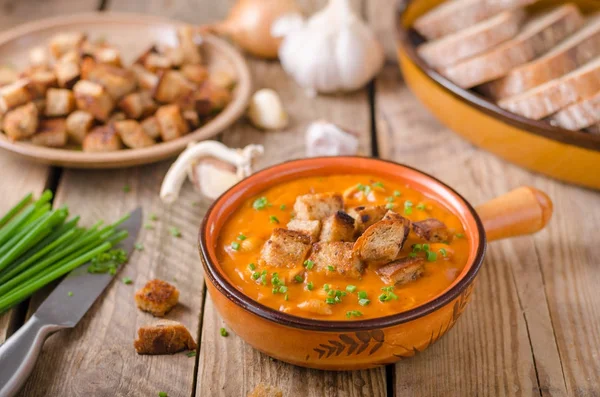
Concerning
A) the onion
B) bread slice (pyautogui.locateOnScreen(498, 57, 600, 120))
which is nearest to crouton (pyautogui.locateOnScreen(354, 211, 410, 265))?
bread slice (pyautogui.locateOnScreen(498, 57, 600, 120))

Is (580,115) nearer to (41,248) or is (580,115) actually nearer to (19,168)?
(41,248)

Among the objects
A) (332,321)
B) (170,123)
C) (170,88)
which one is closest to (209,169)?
(170,123)

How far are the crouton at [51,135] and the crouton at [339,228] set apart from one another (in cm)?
148

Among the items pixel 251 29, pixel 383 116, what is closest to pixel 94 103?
pixel 251 29

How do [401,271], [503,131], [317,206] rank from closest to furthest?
[401,271]
[317,206]
[503,131]

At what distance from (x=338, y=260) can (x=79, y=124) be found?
1.59 meters

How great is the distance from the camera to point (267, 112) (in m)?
3.45

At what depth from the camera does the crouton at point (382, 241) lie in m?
2.05

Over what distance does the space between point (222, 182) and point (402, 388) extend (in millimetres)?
1167

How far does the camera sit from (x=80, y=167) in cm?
308

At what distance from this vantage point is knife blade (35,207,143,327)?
229cm

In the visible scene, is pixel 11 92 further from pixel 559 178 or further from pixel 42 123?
pixel 559 178

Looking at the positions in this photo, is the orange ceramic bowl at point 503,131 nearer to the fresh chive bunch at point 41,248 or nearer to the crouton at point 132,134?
the crouton at point 132,134

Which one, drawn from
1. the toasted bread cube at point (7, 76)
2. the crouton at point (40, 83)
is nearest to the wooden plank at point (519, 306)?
the crouton at point (40, 83)
